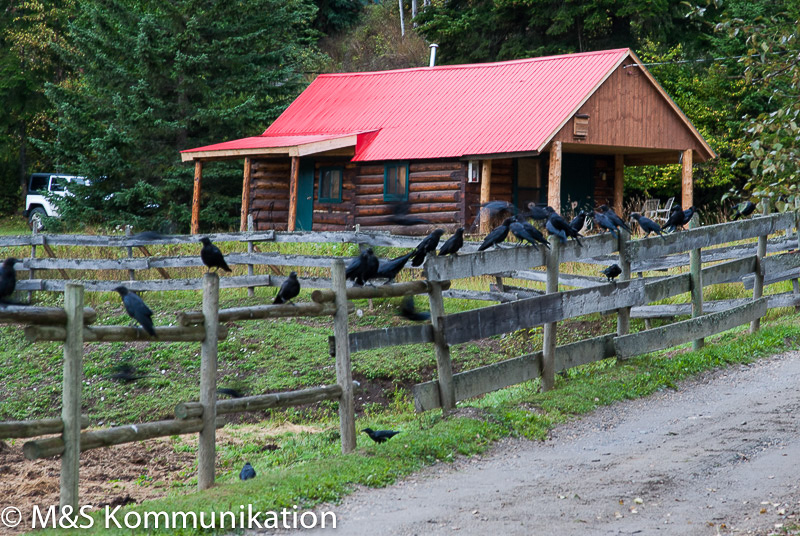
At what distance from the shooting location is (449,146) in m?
23.9

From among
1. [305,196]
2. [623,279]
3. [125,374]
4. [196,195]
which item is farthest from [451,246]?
[305,196]

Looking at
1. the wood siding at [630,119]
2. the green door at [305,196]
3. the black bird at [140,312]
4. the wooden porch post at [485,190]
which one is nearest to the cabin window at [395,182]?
the wooden porch post at [485,190]

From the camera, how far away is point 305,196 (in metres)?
27.6

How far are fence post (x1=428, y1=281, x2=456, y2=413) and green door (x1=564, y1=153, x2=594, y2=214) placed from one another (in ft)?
64.2

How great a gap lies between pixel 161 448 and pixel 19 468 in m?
1.39

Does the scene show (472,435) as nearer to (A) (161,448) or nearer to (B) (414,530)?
(B) (414,530)

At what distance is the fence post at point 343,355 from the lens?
7277 millimetres

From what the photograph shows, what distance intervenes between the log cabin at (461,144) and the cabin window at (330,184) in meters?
0.03

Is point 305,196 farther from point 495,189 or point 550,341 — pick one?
point 550,341

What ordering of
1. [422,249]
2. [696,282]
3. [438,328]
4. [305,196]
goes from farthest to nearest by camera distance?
[305,196], [696,282], [422,249], [438,328]

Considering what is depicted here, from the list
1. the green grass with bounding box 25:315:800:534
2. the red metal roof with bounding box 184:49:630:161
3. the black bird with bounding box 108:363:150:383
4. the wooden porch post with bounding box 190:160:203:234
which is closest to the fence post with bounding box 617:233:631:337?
the green grass with bounding box 25:315:800:534

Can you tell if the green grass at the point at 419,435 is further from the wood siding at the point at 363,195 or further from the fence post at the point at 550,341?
the wood siding at the point at 363,195

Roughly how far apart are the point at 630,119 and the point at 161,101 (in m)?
14.4

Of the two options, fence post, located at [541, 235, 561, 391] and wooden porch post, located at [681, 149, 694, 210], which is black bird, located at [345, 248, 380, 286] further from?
wooden porch post, located at [681, 149, 694, 210]
